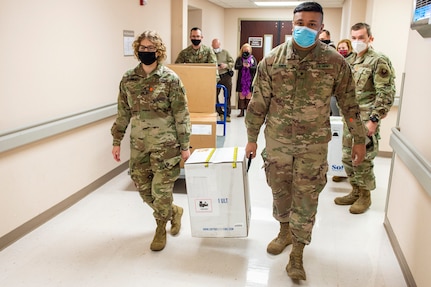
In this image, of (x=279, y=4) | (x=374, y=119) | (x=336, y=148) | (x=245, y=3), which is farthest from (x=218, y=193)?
(x=279, y=4)

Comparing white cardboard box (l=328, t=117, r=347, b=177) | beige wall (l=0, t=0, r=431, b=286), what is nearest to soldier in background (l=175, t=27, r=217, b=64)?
beige wall (l=0, t=0, r=431, b=286)

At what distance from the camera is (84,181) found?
3453mm

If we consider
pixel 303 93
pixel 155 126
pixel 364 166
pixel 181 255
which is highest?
pixel 303 93

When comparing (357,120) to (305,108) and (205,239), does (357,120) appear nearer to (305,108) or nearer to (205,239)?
(305,108)

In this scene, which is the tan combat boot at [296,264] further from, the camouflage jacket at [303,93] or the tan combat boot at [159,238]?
the tan combat boot at [159,238]

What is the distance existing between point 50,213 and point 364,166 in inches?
100

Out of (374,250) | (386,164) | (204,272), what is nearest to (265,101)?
(204,272)

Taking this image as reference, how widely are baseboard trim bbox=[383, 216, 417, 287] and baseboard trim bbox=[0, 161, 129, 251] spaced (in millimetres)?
2519

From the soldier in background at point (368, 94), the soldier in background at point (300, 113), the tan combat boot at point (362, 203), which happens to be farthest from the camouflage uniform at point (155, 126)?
the tan combat boot at point (362, 203)

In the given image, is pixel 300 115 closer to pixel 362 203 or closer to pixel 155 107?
pixel 155 107

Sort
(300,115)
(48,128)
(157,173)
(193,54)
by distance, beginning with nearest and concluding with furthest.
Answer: (300,115) → (157,173) → (48,128) → (193,54)

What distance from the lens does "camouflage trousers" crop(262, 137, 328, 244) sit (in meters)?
2.10

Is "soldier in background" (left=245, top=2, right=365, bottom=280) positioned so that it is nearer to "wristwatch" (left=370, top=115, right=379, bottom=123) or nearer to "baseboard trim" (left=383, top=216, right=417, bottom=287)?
"baseboard trim" (left=383, top=216, right=417, bottom=287)

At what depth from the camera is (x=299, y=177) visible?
2117mm
